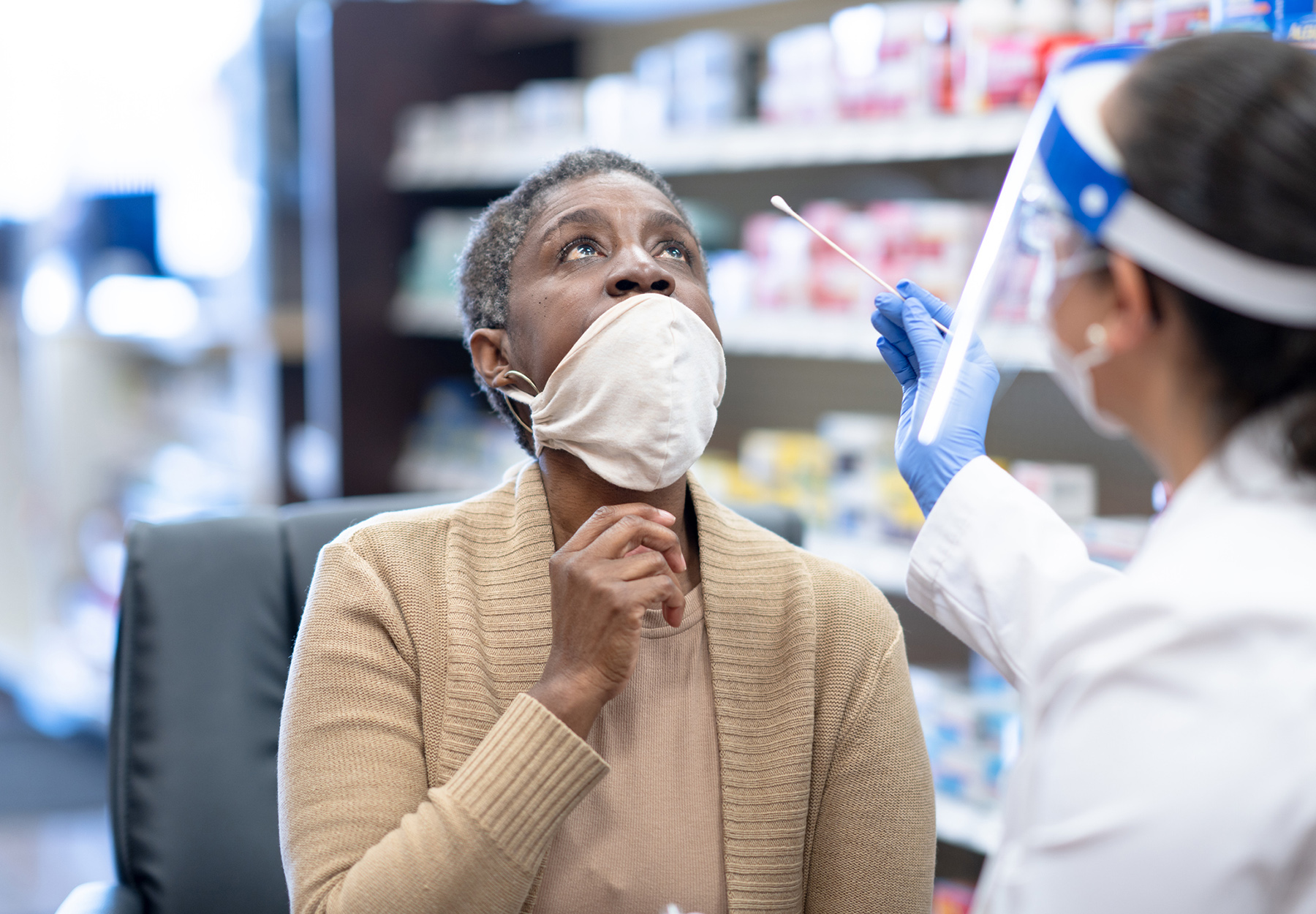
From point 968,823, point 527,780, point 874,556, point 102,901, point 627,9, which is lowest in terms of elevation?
point 968,823

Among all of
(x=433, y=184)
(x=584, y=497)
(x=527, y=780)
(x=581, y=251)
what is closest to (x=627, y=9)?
(x=433, y=184)

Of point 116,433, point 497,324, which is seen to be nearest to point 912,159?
point 497,324

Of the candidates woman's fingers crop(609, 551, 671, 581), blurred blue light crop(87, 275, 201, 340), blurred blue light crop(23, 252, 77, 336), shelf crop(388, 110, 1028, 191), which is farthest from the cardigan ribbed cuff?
blurred blue light crop(23, 252, 77, 336)

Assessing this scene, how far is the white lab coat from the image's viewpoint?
0.71 m

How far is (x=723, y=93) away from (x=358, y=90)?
4.44ft

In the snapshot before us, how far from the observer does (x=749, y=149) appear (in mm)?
2461

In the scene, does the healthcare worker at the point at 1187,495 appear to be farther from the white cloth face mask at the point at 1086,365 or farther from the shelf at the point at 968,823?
the shelf at the point at 968,823

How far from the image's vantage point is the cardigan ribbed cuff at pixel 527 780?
3.24 feet

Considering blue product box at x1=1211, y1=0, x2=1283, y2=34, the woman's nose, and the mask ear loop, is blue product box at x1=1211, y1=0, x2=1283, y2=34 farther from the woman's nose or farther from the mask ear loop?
the mask ear loop

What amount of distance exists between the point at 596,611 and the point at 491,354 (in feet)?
1.27

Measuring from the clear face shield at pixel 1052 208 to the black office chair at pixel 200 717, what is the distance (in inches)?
36.2

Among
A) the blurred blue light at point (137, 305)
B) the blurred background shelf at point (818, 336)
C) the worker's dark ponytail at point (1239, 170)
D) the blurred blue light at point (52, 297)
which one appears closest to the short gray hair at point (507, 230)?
the blurred background shelf at point (818, 336)

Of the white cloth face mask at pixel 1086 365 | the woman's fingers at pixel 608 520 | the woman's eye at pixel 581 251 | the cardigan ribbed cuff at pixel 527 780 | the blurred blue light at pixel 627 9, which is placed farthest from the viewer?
the blurred blue light at pixel 627 9

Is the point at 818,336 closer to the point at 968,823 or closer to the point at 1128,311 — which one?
the point at 968,823
